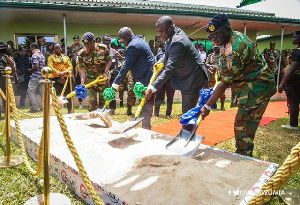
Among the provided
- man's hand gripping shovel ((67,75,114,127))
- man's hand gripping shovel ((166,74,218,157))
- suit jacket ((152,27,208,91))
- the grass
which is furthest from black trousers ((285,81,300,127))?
man's hand gripping shovel ((67,75,114,127))

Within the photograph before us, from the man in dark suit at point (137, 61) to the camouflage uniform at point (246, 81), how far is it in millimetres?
1816

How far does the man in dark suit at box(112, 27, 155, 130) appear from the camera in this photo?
3873 millimetres

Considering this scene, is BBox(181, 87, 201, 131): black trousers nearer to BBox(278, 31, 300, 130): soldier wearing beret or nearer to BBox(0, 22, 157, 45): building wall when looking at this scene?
BBox(278, 31, 300, 130): soldier wearing beret

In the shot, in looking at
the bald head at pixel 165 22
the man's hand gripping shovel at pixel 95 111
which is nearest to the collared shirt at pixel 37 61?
the man's hand gripping shovel at pixel 95 111

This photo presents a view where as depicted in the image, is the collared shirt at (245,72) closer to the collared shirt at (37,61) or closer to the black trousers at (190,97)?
the black trousers at (190,97)

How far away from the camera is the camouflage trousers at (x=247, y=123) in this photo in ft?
8.19

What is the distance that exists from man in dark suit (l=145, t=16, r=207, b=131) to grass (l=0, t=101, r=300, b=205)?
39.8 inches

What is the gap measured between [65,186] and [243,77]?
85.9 inches

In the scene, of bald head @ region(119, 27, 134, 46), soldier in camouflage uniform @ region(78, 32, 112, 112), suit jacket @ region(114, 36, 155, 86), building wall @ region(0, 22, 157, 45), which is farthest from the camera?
building wall @ region(0, 22, 157, 45)

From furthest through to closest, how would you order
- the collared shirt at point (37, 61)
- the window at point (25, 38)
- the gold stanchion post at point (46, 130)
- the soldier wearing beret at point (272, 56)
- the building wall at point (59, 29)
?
1. the soldier wearing beret at point (272, 56)
2. the window at point (25, 38)
3. the building wall at point (59, 29)
4. the collared shirt at point (37, 61)
5. the gold stanchion post at point (46, 130)

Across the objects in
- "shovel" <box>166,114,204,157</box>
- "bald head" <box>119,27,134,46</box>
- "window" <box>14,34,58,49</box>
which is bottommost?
"shovel" <box>166,114,204,157</box>

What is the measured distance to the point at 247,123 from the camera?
8.32 ft

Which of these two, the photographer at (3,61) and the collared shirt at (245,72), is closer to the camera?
the collared shirt at (245,72)

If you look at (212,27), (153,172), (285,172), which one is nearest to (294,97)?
(212,27)
